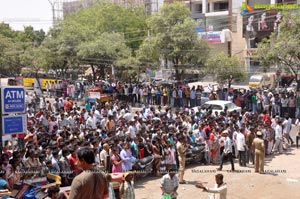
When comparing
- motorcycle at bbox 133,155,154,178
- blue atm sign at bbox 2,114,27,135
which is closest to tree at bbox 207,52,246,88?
motorcycle at bbox 133,155,154,178

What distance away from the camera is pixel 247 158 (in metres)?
14.8

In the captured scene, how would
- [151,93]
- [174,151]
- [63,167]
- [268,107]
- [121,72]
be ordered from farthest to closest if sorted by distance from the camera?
[121,72] → [151,93] → [268,107] → [174,151] → [63,167]

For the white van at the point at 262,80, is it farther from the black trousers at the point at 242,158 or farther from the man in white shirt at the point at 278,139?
the black trousers at the point at 242,158

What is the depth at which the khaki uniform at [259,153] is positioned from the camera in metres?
13.5

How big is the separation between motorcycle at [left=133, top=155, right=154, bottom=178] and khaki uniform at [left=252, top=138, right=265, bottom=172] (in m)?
3.24

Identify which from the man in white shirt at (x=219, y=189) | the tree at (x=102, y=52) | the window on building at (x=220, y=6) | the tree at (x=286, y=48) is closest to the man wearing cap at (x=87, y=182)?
the man in white shirt at (x=219, y=189)

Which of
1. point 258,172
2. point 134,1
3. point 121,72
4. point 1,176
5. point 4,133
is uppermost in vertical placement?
point 134,1

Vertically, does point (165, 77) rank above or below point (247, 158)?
above

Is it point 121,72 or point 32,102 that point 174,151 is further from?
point 121,72

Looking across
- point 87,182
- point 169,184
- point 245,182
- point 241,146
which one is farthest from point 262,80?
point 87,182

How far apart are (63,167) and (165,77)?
98.7 ft

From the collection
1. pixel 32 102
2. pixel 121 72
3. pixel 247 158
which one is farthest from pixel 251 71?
pixel 247 158

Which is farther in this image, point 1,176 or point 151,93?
point 151,93

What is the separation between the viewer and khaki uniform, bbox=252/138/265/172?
1346 cm
